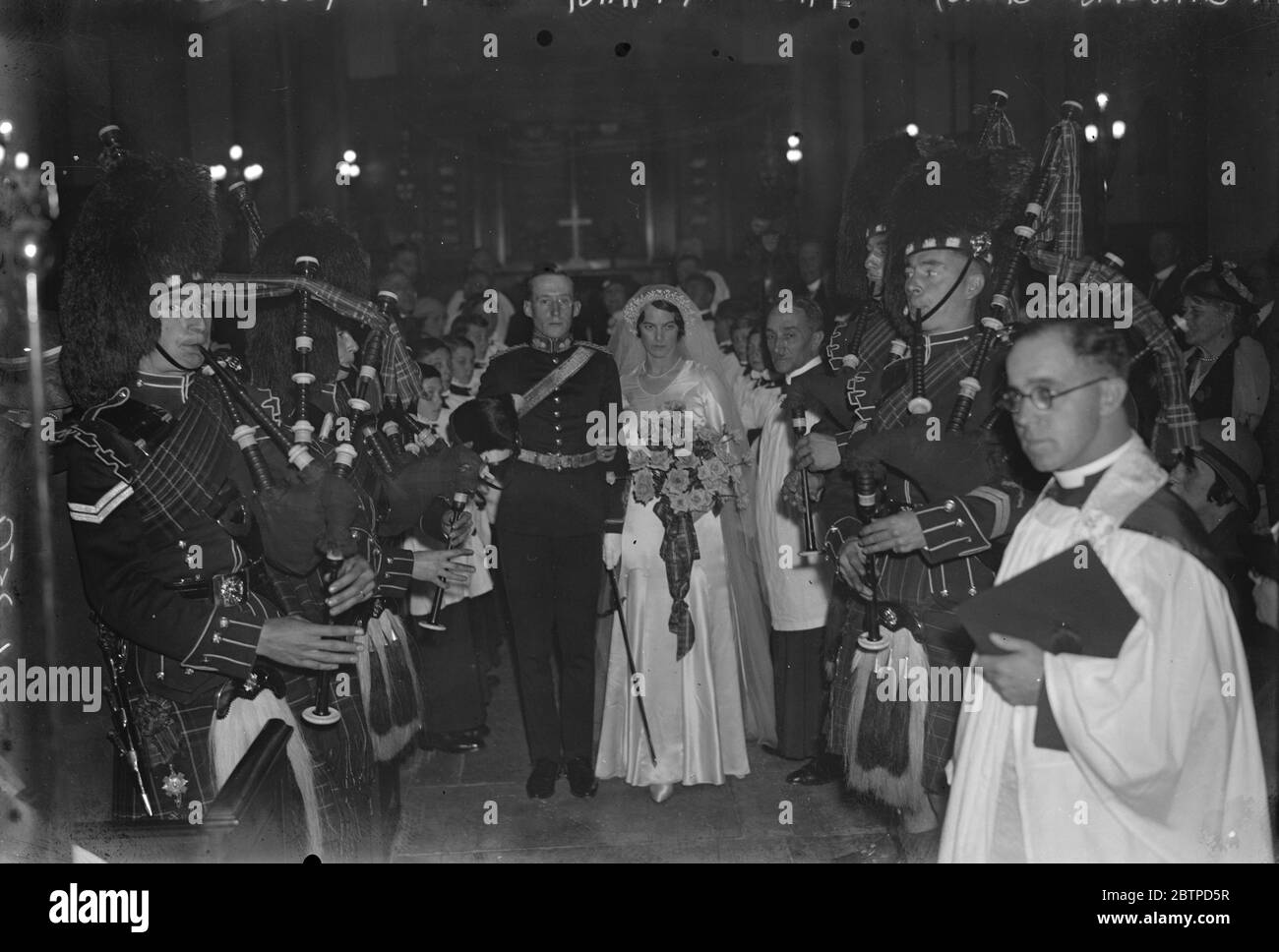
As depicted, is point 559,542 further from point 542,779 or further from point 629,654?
point 542,779

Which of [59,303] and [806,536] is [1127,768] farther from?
[59,303]

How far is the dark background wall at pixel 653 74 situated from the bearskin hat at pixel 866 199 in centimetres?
12

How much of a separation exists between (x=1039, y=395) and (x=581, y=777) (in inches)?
84.2

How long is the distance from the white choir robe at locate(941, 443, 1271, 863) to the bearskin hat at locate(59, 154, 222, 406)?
2378 millimetres

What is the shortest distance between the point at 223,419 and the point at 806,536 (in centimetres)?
190

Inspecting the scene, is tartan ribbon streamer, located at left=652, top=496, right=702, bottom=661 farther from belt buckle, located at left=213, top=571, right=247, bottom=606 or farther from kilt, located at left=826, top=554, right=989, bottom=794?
belt buckle, located at left=213, top=571, right=247, bottom=606

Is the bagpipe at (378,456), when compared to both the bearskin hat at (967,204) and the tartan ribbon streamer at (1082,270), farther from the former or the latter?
the tartan ribbon streamer at (1082,270)

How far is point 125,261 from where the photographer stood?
3.20 meters

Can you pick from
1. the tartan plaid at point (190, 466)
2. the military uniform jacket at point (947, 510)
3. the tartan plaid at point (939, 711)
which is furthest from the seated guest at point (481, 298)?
the tartan plaid at point (939, 711)

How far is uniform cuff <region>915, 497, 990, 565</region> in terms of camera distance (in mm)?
3293

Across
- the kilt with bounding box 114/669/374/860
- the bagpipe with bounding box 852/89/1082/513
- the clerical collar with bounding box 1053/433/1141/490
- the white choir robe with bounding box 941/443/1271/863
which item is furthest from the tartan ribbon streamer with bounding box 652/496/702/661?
the clerical collar with bounding box 1053/433/1141/490

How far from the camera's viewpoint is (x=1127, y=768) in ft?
8.56
